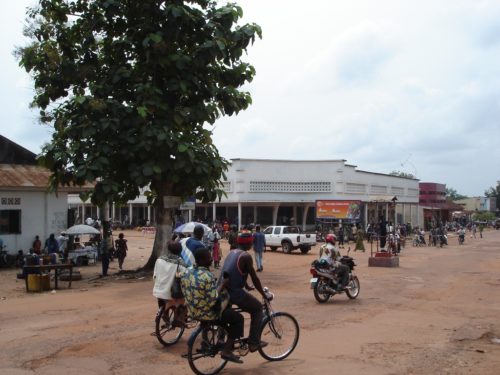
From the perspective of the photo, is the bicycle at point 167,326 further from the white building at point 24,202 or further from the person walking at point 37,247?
the white building at point 24,202

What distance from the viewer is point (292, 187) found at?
49.8m

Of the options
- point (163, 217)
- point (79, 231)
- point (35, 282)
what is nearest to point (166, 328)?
point (35, 282)

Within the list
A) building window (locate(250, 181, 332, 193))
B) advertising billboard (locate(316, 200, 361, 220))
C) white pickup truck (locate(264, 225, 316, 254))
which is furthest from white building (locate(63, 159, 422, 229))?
white pickup truck (locate(264, 225, 316, 254))

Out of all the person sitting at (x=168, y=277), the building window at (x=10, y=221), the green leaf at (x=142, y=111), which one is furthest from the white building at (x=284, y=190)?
the person sitting at (x=168, y=277)

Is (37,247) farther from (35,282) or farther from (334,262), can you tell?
(334,262)

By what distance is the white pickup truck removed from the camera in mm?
32188

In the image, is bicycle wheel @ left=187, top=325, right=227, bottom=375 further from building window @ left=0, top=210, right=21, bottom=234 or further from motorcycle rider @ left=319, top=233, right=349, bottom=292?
building window @ left=0, top=210, right=21, bottom=234

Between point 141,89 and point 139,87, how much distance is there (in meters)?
0.12

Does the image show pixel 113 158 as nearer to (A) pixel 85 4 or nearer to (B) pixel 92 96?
(B) pixel 92 96

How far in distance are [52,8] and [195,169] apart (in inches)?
279

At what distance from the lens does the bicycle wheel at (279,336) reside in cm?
742

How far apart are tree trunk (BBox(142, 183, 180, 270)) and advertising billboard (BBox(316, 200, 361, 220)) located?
81.9 feet

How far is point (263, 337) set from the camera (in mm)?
7422

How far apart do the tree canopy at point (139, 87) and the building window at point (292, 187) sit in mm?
29371
